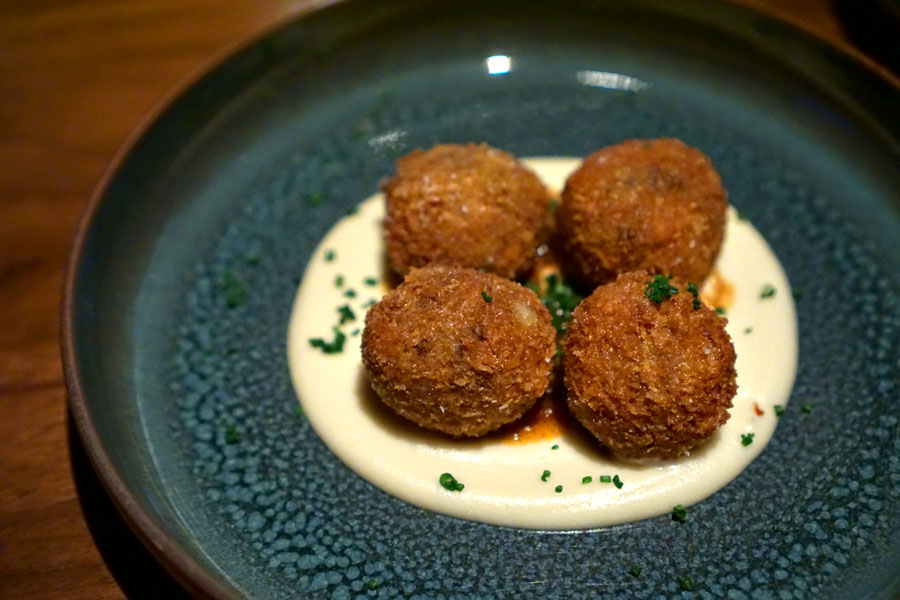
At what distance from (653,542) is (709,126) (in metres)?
2.01

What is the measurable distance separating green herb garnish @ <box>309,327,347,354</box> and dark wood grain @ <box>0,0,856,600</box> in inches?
35.2

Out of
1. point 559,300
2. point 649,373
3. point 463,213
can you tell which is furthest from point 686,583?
point 463,213

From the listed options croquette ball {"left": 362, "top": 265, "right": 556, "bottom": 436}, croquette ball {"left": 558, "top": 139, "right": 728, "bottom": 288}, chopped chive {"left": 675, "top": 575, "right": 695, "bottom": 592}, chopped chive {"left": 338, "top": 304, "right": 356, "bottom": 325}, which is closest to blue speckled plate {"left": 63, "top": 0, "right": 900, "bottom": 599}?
chopped chive {"left": 675, "top": 575, "right": 695, "bottom": 592}

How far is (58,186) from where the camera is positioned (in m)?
3.60

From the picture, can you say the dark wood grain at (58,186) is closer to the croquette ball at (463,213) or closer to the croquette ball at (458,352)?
the croquette ball at (458,352)

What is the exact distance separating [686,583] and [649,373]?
631 millimetres

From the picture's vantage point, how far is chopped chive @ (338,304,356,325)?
9.78 feet

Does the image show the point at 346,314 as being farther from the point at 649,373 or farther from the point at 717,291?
the point at 717,291

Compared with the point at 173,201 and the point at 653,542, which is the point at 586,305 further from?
the point at 173,201

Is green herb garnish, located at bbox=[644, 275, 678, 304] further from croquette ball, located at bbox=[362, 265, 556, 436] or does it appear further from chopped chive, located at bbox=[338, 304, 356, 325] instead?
chopped chive, located at bbox=[338, 304, 356, 325]

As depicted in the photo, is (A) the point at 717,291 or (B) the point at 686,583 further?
(A) the point at 717,291

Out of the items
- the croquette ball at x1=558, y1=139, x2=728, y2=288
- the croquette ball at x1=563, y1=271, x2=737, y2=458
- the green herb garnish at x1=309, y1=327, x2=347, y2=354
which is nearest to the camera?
the croquette ball at x1=563, y1=271, x2=737, y2=458

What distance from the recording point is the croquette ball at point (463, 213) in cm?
280

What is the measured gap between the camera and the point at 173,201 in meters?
Result: 3.24
